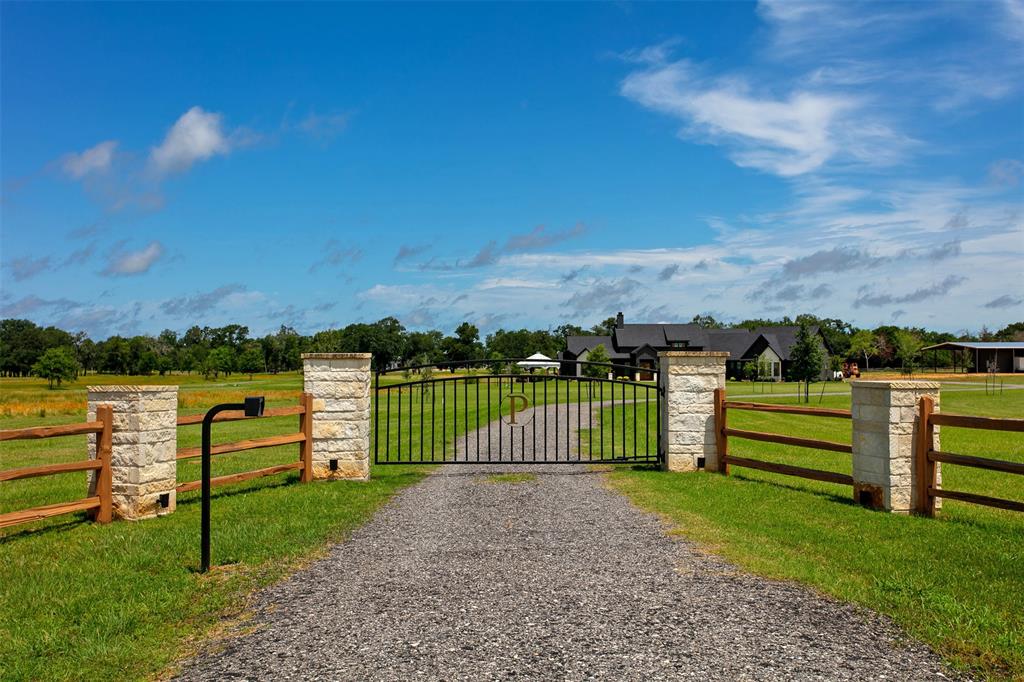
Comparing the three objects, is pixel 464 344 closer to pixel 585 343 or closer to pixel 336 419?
pixel 585 343

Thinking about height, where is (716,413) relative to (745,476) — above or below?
above

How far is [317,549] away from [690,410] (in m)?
7.29

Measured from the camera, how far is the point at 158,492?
897 centimetres

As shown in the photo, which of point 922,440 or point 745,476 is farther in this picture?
point 745,476

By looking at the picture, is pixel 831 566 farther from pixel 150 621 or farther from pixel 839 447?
pixel 150 621

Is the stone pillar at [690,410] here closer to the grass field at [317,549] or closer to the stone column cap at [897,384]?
the grass field at [317,549]

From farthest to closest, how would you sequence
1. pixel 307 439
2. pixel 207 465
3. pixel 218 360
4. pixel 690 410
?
pixel 218 360, pixel 690 410, pixel 307 439, pixel 207 465

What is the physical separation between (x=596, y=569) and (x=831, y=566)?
2.16 m

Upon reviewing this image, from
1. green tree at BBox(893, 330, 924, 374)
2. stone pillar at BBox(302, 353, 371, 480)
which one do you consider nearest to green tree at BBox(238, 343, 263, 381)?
green tree at BBox(893, 330, 924, 374)

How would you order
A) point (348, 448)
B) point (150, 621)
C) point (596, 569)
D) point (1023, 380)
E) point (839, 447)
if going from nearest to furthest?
point (150, 621)
point (596, 569)
point (839, 447)
point (348, 448)
point (1023, 380)

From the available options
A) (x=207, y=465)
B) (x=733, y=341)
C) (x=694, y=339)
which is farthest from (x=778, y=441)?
(x=733, y=341)

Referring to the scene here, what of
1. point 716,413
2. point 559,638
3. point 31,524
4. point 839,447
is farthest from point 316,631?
point 716,413

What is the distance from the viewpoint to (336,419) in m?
11.6

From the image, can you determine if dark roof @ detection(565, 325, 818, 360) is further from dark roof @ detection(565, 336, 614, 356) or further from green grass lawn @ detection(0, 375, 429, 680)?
green grass lawn @ detection(0, 375, 429, 680)
